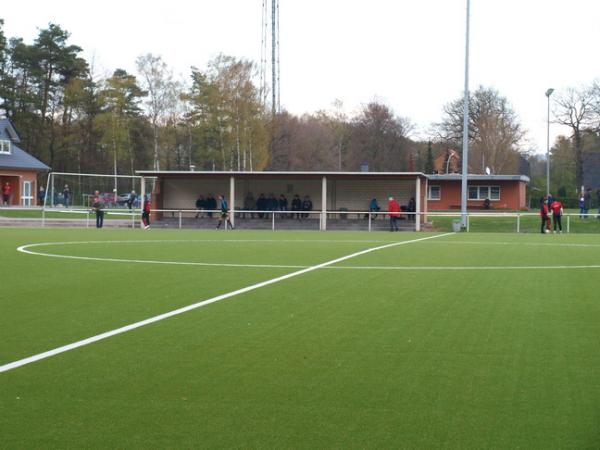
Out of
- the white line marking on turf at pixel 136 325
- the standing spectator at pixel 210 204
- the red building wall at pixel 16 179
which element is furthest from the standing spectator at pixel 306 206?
the red building wall at pixel 16 179

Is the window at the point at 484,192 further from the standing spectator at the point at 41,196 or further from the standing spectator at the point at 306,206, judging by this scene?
the standing spectator at the point at 41,196

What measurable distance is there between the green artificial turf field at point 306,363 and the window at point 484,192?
55039 millimetres

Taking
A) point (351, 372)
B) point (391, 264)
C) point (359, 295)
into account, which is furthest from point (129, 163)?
point (351, 372)

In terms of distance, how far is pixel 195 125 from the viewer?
72.6 m

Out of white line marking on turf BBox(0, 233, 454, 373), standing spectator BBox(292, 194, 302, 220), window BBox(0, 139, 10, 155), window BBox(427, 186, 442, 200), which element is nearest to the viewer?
white line marking on turf BBox(0, 233, 454, 373)

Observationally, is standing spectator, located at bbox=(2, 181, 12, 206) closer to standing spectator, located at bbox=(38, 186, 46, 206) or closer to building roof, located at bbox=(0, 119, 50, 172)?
standing spectator, located at bbox=(38, 186, 46, 206)

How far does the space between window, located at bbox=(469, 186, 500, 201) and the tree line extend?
460 inches

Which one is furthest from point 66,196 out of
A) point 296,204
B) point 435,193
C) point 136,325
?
point 136,325

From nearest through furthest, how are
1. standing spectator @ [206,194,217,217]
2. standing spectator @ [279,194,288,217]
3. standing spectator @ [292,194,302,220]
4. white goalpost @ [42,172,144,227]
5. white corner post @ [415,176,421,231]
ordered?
white corner post @ [415,176,421,231] < standing spectator @ [292,194,302,220] < standing spectator @ [279,194,288,217] < standing spectator @ [206,194,217,217] < white goalpost @ [42,172,144,227]

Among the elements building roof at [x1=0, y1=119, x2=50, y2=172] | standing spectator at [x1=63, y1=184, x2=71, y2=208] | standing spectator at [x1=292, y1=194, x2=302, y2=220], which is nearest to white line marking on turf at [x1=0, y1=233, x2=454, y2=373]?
standing spectator at [x1=292, y1=194, x2=302, y2=220]

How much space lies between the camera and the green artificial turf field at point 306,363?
492 centimetres

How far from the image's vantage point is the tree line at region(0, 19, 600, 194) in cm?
6731

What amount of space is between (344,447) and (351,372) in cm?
185

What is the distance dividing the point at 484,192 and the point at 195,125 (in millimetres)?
25851
